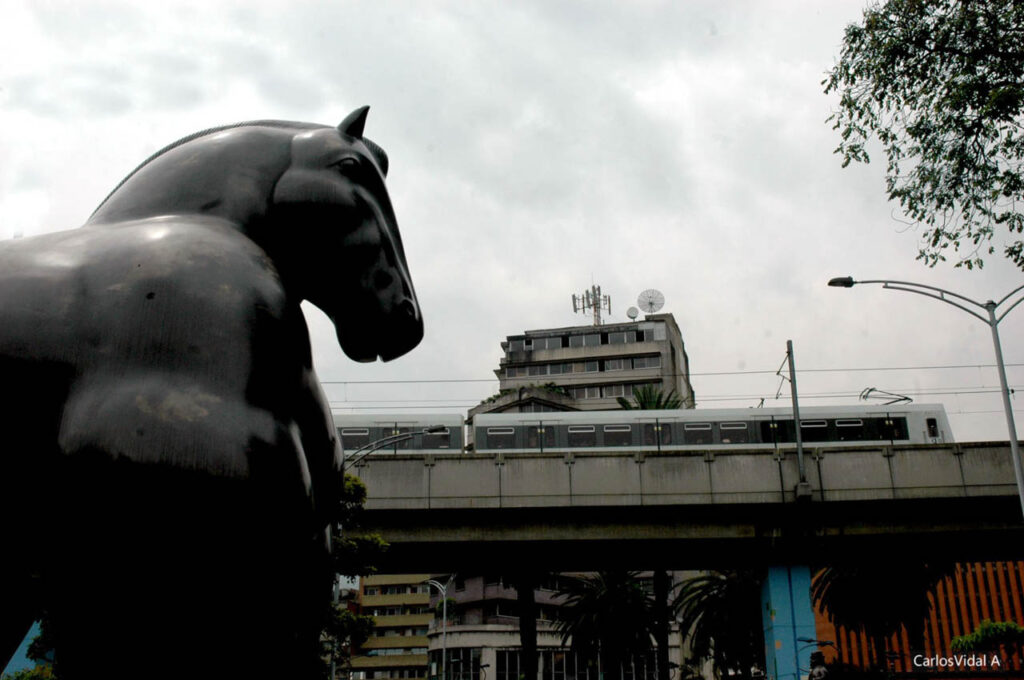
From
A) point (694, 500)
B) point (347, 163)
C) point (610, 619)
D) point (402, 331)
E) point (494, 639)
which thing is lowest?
point (402, 331)

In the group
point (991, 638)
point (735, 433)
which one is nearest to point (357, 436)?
point (735, 433)

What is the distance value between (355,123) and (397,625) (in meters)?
→ 106

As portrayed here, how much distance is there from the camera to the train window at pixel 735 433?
37.4 meters

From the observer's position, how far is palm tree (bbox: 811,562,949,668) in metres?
31.8

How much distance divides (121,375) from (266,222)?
2.43 ft

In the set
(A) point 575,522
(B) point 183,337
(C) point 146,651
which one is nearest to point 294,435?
(B) point 183,337

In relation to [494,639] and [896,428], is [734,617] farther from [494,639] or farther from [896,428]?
[494,639]

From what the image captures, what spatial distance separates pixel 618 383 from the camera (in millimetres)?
90125

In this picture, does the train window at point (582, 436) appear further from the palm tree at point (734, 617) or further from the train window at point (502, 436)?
the palm tree at point (734, 617)

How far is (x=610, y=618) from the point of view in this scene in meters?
42.9

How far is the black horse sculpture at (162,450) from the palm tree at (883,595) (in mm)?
32363

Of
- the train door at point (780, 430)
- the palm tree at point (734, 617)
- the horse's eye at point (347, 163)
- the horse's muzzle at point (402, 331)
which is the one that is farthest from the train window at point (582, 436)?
the horse's eye at point (347, 163)

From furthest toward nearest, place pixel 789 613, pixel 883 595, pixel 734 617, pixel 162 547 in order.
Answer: pixel 734 617 < pixel 883 595 < pixel 789 613 < pixel 162 547

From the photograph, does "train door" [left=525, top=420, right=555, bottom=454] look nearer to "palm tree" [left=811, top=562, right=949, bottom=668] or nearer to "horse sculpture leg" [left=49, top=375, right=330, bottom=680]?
"palm tree" [left=811, top=562, right=949, bottom=668]
